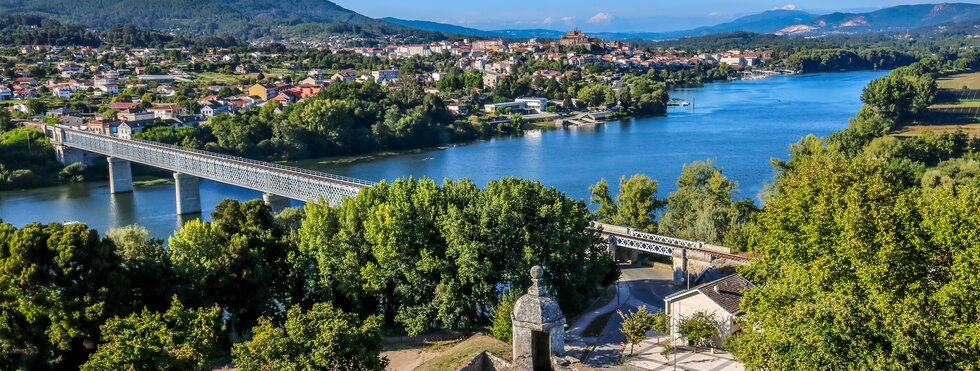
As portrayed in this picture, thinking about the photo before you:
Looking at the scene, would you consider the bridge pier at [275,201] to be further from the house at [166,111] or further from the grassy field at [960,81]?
the grassy field at [960,81]

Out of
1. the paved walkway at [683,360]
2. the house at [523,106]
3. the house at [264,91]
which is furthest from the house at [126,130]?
the paved walkway at [683,360]

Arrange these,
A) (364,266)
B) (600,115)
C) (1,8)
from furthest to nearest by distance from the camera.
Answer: (1,8) < (600,115) < (364,266)

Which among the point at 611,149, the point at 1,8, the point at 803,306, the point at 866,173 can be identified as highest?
the point at 1,8

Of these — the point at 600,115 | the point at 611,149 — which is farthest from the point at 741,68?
the point at 611,149

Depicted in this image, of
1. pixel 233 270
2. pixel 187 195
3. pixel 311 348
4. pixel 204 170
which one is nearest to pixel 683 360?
pixel 311 348

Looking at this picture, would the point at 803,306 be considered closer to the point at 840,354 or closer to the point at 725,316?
the point at 840,354

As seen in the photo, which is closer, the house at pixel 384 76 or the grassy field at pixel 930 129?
the grassy field at pixel 930 129

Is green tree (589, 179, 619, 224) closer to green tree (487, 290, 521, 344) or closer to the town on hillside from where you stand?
green tree (487, 290, 521, 344)
